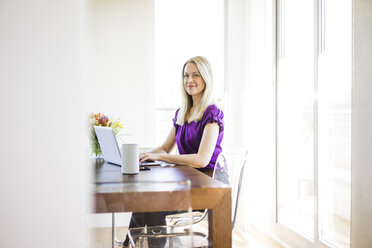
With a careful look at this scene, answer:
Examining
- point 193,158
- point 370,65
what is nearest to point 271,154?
point 193,158

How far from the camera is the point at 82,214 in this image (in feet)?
1.57

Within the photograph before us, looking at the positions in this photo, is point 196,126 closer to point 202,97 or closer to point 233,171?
point 202,97

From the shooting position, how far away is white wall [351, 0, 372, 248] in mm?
1430

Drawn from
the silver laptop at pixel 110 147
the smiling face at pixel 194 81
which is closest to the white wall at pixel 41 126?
the silver laptop at pixel 110 147

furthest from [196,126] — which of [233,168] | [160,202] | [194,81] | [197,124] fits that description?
[160,202]

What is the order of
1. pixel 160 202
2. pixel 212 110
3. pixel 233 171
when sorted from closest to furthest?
pixel 160 202, pixel 233 171, pixel 212 110

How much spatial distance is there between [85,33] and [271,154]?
2139 millimetres

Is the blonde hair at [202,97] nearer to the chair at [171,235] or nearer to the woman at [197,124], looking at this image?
the woman at [197,124]

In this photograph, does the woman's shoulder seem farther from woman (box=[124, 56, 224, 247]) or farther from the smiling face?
the smiling face

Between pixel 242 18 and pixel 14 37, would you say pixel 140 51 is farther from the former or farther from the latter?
pixel 14 37

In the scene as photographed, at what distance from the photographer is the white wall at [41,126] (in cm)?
45

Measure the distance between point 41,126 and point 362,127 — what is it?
1.33m

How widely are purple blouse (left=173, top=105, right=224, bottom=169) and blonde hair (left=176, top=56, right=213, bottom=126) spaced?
0.11ft

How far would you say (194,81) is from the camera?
6.59 ft
